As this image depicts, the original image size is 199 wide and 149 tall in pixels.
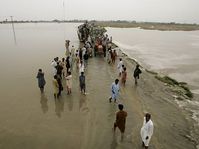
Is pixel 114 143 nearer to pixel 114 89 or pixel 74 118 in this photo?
pixel 74 118

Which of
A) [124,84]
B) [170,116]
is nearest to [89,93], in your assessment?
[124,84]

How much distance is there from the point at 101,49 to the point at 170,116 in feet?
41.9

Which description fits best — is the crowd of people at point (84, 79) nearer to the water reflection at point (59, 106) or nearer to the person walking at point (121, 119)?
the person walking at point (121, 119)

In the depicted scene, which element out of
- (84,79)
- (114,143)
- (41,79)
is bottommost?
(114,143)

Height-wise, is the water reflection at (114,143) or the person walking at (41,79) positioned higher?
the person walking at (41,79)

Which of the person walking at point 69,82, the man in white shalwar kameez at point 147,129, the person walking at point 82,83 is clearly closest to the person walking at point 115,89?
the person walking at point 82,83

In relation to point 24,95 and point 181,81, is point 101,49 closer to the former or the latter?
point 181,81

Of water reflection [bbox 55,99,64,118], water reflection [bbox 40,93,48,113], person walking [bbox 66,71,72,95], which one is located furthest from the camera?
person walking [bbox 66,71,72,95]

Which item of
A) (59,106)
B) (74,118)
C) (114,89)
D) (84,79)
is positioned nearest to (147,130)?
(74,118)

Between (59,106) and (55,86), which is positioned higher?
(55,86)

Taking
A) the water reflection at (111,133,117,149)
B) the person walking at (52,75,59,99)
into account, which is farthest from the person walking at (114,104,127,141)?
the person walking at (52,75,59,99)

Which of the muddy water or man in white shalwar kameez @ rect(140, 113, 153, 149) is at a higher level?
man in white shalwar kameez @ rect(140, 113, 153, 149)

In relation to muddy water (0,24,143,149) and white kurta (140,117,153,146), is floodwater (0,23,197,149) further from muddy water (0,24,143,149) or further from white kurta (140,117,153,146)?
white kurta (140,117,153,146)

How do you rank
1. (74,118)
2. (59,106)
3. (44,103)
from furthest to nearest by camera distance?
(44,103), (59,106), (74,118)
